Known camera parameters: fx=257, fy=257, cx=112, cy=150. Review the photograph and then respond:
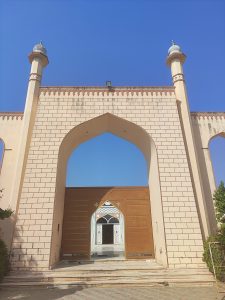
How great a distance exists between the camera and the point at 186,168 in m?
8.69

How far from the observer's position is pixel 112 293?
5.96 metres

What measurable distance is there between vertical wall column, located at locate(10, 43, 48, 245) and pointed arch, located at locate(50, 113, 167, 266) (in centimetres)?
120

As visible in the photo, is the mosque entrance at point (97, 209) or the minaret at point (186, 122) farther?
the mosque entrance at point (97, 209)

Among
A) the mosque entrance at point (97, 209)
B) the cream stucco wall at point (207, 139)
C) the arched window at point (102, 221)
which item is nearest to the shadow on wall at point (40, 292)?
the mosque entrance at point (97, 209)

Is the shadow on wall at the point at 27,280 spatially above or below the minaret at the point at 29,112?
below

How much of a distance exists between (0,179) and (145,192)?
17.7ft

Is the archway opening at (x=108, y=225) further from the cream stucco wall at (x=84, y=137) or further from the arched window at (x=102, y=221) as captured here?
the cream stucco wall at (x=84, y=137)

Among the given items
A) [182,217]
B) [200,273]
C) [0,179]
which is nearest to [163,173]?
[182,217]

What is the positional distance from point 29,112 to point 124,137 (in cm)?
383

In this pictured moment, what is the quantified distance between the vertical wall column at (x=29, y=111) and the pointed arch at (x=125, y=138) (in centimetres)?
120

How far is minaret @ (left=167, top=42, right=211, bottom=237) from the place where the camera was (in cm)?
826

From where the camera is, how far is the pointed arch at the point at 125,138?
8.30 meters

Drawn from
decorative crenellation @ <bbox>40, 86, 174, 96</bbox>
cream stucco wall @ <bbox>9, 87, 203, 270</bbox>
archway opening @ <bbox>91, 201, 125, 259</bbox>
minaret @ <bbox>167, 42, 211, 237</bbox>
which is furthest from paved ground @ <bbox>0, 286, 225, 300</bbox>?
archway opening @ <bbox>91, 201, 125, 259</bbox>

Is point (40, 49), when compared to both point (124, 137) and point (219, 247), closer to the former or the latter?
point (124, 137)
